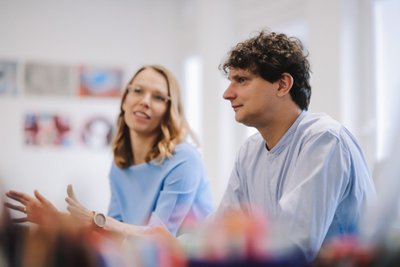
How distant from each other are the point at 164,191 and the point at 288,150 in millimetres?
668

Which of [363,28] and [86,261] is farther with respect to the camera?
[363,28]

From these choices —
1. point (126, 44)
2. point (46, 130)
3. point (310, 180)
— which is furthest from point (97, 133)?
point (310, 180)

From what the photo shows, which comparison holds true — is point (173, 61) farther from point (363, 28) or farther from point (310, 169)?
point (310, 169)

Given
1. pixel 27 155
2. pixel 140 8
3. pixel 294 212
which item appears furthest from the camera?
pixel 140 8

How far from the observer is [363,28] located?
8.38ft

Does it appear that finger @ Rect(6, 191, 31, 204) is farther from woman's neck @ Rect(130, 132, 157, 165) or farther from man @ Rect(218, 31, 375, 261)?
woman's neck @ Rect(130, 132, 157, 165)

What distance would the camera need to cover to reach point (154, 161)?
6.55 feet

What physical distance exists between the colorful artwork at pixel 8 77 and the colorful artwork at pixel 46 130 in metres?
0.22

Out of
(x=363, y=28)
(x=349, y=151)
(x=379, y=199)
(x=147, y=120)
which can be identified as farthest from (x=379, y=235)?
(x=363, y=28)

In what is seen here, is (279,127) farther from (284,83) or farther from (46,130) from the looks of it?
(46,130)

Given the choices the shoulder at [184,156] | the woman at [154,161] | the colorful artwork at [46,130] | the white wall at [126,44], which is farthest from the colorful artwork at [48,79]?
Answer: the shoulder at [184,156]

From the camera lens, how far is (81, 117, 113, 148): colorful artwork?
403 centimetres

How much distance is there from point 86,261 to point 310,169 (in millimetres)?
792

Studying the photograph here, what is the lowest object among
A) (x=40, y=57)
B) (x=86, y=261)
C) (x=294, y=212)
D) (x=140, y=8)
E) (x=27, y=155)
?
(x=27, y=155)
